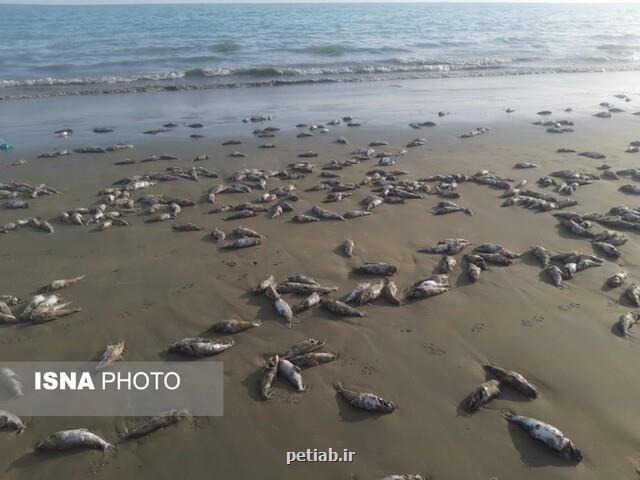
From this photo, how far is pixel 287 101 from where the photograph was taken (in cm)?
2836

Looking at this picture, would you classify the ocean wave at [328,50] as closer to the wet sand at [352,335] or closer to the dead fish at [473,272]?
the wet sand at [352,335]

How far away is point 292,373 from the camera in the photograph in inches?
296

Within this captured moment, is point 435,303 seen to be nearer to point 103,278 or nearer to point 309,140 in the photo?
point 103,278

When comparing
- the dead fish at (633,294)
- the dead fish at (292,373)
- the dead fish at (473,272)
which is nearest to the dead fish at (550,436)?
the dead fish at (292,373)

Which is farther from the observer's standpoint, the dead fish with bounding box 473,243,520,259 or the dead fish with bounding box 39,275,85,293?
the dead fish with bounding box 473,243,520,259

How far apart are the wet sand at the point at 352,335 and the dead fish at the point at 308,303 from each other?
0.13 meters

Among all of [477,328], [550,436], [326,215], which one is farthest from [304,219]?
[550,436]

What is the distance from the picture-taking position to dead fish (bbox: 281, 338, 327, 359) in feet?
26.3

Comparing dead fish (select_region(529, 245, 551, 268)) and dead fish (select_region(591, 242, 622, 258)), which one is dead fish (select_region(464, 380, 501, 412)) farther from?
dead fish (select_region(591, 242, 622, 258))

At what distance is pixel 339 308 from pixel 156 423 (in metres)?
3.87

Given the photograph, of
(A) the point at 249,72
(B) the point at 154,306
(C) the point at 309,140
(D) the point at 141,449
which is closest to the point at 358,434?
(D) the point at 141,449

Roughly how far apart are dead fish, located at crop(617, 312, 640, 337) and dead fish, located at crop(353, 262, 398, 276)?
172 inches

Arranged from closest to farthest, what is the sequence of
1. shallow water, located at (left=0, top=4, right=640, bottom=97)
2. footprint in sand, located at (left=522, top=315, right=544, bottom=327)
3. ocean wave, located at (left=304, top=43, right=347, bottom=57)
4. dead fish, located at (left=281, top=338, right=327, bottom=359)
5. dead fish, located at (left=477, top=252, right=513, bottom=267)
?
dead fish, located at (left=281, top=338, right=327, bottom=359) < footprint in sand, located at (left=522, top=315, right=544, bottom=327) < dead fish, located at (left=477, top=252, right=513, bottom=267) < shallow water, located at (left=0, top=4, right=640, bottom=97) < ocean wave, located at (left=304, top=43, right=347, bottom=57)

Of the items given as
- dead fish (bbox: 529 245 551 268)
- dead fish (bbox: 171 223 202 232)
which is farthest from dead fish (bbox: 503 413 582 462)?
dead fish (bbox: 171 223 202 232)
